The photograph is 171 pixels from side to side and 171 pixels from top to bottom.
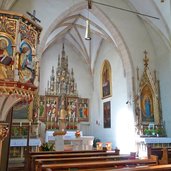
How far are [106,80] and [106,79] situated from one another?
7 cm

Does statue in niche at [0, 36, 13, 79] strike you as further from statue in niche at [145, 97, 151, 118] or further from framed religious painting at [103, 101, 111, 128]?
framed religious painting at [103, 101, 111, 128]

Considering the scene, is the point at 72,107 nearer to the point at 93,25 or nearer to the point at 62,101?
the point at 62,101

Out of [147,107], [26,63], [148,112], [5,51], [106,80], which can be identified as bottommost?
[148,112]

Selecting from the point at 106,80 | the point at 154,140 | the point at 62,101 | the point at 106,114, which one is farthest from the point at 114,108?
the point at 154,140

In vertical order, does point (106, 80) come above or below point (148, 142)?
above

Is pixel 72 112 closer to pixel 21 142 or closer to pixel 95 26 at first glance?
pixel 95 26

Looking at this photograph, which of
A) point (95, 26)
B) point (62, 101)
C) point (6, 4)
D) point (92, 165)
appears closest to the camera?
point (92, 165)

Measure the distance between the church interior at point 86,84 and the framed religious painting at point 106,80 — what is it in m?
0.07

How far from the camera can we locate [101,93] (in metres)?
15.6

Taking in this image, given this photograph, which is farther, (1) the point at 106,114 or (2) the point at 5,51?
(1) the point at 106,114

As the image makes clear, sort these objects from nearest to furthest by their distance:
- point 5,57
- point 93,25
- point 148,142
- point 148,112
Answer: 1. point 5,57
2. point 148,142
3. point 148,112
4. point 93,25

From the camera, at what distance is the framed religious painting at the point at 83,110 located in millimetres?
16028

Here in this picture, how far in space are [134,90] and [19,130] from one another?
6.00 metres

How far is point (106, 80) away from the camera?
49.7 ft
